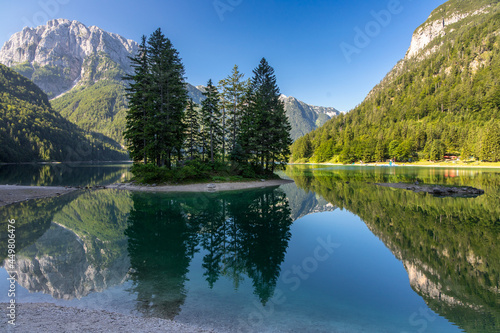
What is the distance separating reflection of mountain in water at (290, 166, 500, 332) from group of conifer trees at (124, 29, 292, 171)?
23887 millimetres

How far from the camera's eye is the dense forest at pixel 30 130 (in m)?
126

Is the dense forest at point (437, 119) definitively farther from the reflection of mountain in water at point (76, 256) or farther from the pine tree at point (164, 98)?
the reflection of mountain in water at point (76, 256)

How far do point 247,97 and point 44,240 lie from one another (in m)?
38.9

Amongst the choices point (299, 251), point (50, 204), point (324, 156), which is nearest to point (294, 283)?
point (299, 251)

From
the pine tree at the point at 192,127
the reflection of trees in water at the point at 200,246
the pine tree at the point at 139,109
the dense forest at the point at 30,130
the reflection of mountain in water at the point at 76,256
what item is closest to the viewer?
the reflection of trees in water at the point at 200,246

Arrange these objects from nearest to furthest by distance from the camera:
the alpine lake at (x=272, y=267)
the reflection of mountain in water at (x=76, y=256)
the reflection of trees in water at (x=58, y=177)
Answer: the alpine lake at (x=272, y=267)
the reflection of mountain in water at (x=76, y=256)
the reflection of trees in water at (x=58, y=177)

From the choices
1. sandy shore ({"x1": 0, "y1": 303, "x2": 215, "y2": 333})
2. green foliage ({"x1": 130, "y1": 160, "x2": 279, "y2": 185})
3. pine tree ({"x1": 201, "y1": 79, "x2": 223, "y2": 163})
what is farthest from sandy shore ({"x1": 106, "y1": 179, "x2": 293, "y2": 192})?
sandy shore ({"x1": 0, "y1": 303, "x2": 215, "y2": 333})

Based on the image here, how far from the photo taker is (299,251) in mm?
11992

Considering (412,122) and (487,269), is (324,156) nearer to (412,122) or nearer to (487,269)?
(412,122)

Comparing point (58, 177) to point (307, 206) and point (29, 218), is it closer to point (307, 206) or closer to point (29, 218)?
point (29, 218)

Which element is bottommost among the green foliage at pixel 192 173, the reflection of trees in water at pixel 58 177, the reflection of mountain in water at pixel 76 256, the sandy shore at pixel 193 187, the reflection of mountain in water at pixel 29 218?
the reflection of mountain in water at pixel 76 256

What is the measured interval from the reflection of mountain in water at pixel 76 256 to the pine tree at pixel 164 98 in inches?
700

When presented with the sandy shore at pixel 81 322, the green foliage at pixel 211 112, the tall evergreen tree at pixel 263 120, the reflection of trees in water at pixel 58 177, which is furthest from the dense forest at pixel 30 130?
the sandy shore at pixel 81 322

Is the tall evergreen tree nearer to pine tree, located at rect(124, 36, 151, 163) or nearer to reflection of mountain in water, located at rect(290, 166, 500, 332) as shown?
pine tree, located at rect(124, 36, 151, 163)
